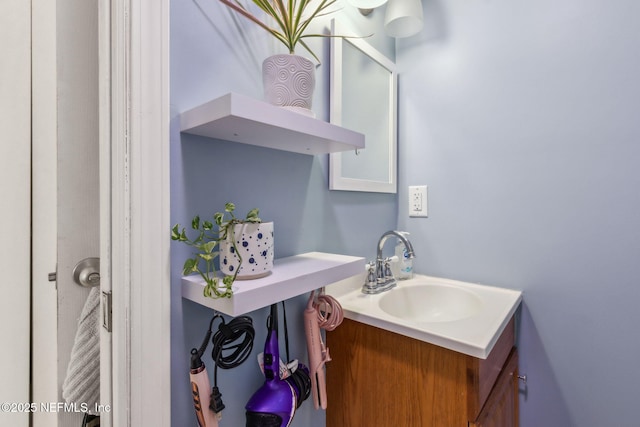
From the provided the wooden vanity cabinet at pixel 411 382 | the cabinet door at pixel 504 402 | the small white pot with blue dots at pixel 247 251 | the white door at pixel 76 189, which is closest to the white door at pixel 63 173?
the white door at pixel 76 189

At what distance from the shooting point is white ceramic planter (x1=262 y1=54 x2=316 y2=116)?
2.19 feet

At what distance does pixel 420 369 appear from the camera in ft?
2.52

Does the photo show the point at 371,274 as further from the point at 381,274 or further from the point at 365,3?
the point at 365,3

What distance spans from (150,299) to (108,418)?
0.24 metres

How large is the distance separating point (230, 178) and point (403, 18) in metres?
1.01

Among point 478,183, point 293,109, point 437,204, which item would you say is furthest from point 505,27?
point 293,109

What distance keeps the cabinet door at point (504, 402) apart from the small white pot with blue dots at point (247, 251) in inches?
24.4

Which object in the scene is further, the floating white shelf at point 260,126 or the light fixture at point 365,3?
the light fixture at point 365,3

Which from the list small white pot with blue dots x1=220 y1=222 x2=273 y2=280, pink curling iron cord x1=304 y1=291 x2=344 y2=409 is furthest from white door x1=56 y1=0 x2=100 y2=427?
pink curling iron cord x1=304 y1=291 x2=344 y2=409

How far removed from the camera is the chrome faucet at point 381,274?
108 centimetres

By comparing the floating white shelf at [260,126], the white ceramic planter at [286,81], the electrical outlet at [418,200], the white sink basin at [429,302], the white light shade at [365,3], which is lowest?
the white sink basin at [429,302]

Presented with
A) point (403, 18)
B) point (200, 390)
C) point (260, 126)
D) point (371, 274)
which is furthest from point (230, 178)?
point (403, 18)

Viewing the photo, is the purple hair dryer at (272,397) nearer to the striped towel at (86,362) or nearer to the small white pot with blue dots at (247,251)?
the small white pot with blue dots at (247,251)

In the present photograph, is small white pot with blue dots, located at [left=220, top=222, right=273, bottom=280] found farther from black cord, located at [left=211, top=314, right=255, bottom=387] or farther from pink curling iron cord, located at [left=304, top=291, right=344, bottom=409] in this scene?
pink curling iron cord, located at [left=304, top=291, right=344, bottom=409]
